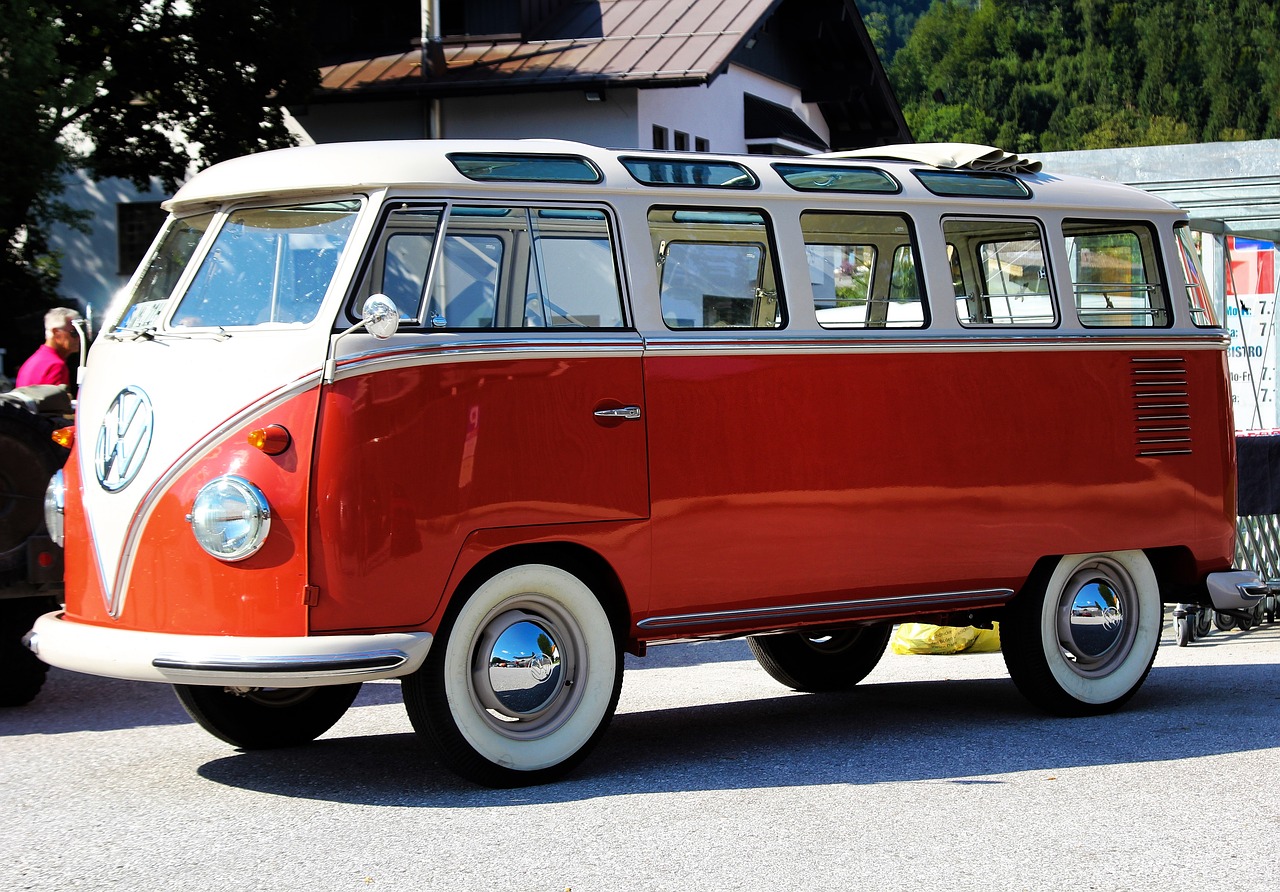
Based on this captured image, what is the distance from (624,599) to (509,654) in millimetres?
591

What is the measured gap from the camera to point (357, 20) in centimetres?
2788

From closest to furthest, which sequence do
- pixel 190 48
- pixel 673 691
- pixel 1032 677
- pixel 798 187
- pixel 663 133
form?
pixel 798 187
pixel 1032 677
pixel 673 691
pixel 190 48
pixel 663 133

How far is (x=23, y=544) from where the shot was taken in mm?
8656

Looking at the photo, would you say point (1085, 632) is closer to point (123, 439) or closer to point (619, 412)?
point (619, 412)

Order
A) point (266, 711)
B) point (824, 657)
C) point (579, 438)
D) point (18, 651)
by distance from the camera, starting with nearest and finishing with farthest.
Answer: point (579, 438), point (266, 711), point (18, 651), point (824, 657)

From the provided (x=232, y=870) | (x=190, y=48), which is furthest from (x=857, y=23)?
(x=232, y=870)

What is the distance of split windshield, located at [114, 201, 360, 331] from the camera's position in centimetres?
658

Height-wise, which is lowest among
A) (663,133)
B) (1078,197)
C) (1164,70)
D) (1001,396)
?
(1001,396)

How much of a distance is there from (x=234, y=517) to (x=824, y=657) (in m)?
4.11

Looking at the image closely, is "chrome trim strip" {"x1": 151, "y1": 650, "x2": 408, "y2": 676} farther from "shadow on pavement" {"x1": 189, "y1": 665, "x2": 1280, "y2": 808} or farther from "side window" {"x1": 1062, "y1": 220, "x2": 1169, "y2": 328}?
"side window" {"x1": 1062, "y1": 220, "x2": 1169, "y2": 328}

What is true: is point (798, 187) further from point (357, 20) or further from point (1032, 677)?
point (357, 20)

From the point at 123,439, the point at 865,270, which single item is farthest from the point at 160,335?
Answer: the point at 865,270

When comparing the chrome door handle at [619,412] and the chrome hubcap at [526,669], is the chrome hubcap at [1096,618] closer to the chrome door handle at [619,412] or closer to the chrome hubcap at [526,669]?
the chrome door handle at [619,412]

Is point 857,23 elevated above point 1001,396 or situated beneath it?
elevated above
